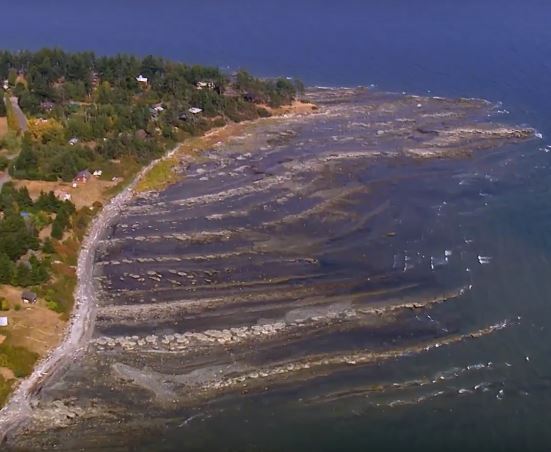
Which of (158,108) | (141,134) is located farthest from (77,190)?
(158,108)

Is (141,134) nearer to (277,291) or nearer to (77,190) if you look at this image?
(77,190)

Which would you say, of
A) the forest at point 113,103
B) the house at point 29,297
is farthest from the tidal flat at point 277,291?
the forest at point 113,103

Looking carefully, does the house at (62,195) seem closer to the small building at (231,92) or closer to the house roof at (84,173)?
the house roof at (84,173)

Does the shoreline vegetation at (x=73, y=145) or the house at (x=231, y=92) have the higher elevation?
the house at (x=231, y=92)

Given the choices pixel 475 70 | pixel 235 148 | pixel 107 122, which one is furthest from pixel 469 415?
pixel 475 70

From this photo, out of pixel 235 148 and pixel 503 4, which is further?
pixel 503 4

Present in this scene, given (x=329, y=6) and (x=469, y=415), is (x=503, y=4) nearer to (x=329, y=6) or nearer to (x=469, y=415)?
(x=329, y=6)

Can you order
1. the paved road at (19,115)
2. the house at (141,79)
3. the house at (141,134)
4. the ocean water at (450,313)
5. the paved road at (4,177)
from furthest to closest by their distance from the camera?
the house at (141,79) → the paved road at (19,115) → the house at (141,134) → the paved road at (4,177) → the ocean water at (450,313)
